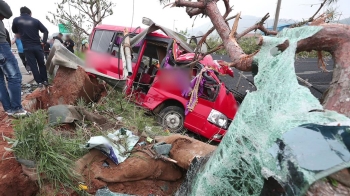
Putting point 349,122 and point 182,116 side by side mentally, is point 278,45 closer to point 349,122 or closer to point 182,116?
point 349,122

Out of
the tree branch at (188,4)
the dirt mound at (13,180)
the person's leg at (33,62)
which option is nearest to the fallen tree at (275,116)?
the tree branch at (188,4)

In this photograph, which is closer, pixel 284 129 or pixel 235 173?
pixel 284 129

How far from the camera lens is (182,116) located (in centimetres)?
408

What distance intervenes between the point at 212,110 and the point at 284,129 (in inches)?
101

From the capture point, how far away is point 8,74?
307 cm

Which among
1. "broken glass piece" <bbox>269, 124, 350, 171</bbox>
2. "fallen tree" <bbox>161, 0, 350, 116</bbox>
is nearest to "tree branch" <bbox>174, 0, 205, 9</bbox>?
"fallen tree" <bbox>161, 0, 350, 116</bbox>

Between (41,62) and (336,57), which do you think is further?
(41,62)

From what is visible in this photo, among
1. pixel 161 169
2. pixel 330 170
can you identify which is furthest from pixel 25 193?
pixel 330 170

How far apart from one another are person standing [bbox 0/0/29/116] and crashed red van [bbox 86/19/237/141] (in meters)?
1.52

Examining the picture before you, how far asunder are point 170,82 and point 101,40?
7.04 feet

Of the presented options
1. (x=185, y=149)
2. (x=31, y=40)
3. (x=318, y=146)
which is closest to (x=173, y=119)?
(x=185, y=149)

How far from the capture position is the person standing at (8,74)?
9.83 feet

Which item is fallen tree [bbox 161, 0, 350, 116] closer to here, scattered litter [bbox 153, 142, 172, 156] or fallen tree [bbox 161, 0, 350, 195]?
fallen tree [bbox 161, 0, 350, 195]

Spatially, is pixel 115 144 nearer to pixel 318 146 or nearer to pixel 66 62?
pixel 318 146
